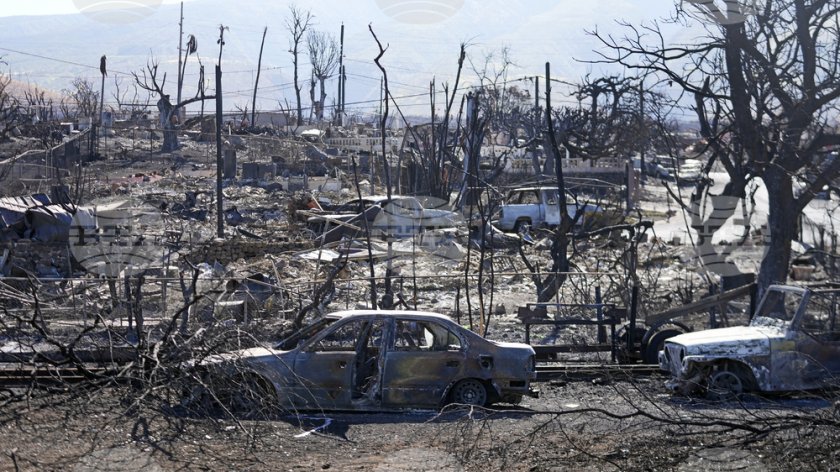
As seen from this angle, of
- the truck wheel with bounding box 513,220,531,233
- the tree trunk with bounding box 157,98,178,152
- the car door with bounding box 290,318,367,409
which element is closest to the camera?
the car door with bounding box 290,318,367,409

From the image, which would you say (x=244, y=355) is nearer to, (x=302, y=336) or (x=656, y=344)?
(x=302, y=336)

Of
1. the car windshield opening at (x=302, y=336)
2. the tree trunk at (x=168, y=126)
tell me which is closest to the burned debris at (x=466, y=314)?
the car windshield opening at (x=302, y=336)

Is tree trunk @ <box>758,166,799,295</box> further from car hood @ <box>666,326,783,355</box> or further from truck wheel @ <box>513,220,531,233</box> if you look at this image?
truck wheel @ <box>513,220,531,233</box>

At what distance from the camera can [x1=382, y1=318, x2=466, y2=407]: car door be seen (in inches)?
428

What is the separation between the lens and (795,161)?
1700 centimetres

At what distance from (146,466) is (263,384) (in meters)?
2.31

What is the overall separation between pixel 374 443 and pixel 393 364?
4.98 ft

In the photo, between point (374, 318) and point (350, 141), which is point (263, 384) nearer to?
point (374, 318)

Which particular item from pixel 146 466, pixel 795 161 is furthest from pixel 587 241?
pixel 146 466

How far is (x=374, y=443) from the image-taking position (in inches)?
372

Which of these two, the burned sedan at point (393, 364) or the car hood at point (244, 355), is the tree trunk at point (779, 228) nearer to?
the burned sedan at point (393, 364)

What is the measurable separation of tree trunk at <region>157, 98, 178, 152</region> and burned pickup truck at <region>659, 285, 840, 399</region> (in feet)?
128

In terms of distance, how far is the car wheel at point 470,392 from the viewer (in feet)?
35.9

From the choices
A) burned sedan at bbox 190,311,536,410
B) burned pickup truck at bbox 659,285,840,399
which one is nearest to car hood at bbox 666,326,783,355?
burned pickup truck at bbox 659,285,840,399
